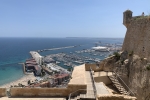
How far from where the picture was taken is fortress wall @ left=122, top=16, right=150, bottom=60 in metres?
13.8

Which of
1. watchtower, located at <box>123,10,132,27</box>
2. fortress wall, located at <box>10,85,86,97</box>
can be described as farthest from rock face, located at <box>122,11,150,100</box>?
fortress wall, located at <box>10,85,86,97</box>

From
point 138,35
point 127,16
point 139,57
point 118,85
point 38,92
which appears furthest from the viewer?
point 127,16

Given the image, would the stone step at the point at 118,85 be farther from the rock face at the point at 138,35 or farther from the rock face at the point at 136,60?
the rock face at the point at 138,35

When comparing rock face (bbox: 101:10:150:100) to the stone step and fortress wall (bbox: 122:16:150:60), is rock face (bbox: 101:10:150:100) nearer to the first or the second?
fortress wall (bbox: 122:16:150:60)

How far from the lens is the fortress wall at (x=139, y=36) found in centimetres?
1380

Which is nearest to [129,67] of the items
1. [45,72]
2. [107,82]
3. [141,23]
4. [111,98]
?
[107,82]

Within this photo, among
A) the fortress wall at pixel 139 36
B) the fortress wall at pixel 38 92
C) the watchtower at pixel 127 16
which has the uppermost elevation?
the watchtower at pixel 127 16

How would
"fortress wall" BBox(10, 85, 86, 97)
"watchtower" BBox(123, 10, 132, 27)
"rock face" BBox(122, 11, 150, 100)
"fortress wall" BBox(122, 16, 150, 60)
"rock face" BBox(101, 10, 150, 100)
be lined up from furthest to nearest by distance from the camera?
"watchtower" BBox(123, 10, 132, 27), "fortress wall" BBox(122, 16, 150, 60), "rock face" BBox(101, 10, 150, 100), "rock face" BBox(122, 11, 150, 100), "fortress wall" BBox(10, 85, 86, 97)

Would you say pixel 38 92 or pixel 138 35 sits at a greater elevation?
pixel 138 35

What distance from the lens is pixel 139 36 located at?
15.3m

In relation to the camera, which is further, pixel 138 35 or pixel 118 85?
pixel 138 35

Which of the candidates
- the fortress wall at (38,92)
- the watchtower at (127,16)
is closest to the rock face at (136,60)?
the watchtower at (127,16)

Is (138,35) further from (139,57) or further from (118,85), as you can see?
(118,85)

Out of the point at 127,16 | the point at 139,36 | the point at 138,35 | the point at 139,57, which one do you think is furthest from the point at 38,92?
the point at 127,16
